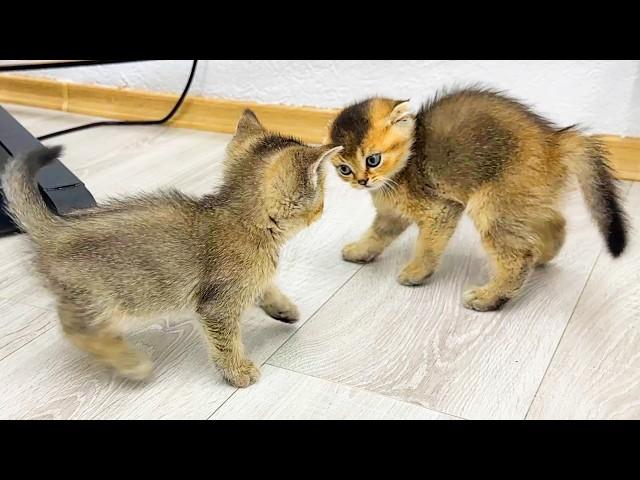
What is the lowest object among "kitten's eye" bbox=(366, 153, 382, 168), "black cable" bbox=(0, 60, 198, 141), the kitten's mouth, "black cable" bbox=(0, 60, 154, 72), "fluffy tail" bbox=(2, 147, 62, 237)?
"black cable" bbox=(0, 60, 198, 141)

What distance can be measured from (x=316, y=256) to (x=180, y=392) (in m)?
0.50

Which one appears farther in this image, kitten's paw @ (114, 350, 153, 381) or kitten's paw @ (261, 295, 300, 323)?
kitten's paw @ (261, 295, 300, 323)

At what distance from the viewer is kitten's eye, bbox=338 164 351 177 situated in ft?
4.12

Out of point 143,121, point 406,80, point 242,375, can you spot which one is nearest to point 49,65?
point 143,121

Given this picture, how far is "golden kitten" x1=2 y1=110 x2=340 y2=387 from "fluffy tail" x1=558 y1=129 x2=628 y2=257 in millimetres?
481

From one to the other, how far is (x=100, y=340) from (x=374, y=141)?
0.60 metres

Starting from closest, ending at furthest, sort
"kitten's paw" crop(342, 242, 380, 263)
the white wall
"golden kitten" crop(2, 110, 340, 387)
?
1. "golden kitten" crop(2, 110, 340, 387)
2. "kitten's paw" crop(342, 242, 380, 263)
3. the white wall

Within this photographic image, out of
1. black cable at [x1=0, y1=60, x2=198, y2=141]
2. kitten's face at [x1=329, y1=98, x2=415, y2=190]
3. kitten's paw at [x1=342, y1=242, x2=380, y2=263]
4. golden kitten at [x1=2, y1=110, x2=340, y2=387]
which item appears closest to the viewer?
golden kitten at [x1=2, y1=110, x2=340, y2=387]

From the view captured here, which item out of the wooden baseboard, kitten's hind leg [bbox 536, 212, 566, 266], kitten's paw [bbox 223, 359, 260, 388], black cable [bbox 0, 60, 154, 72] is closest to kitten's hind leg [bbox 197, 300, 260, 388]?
kitten's paw [bbox 223, 359, 260, 388]

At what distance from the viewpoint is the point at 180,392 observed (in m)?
0.99

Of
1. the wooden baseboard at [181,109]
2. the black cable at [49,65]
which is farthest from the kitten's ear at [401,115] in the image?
the black cable at [49,65]

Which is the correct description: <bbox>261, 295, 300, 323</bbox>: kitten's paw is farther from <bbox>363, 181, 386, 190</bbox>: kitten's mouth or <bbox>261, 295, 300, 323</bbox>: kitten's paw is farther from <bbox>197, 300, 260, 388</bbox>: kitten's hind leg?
<bbox>363, 181, 386, 190</bbox>: kitten's mouth

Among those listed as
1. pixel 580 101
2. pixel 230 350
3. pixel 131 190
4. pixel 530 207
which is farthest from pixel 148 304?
pixel 580 101

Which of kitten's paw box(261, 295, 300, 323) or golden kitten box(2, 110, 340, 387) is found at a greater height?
golden kitten box(2, 110, 340, 387)
